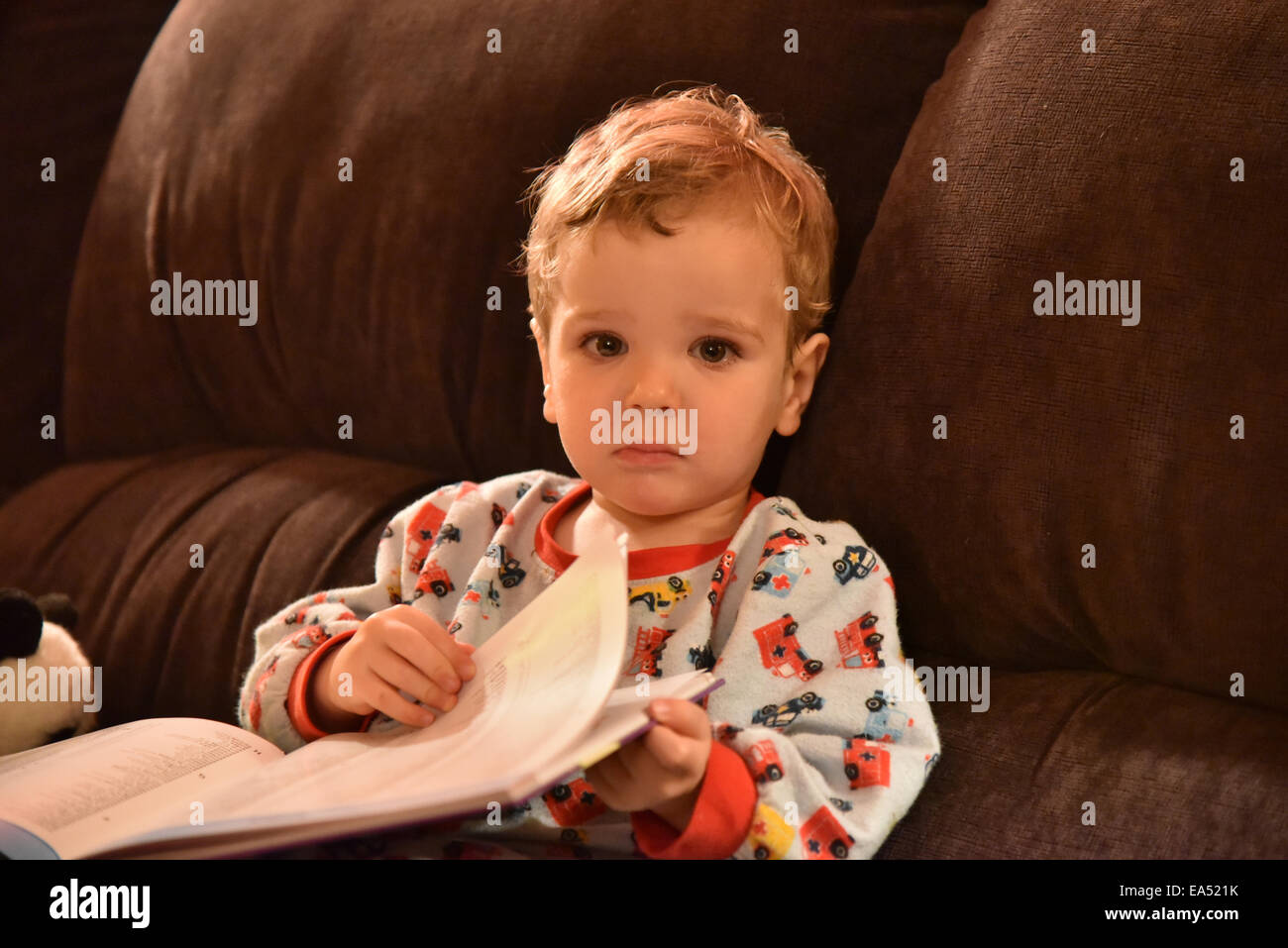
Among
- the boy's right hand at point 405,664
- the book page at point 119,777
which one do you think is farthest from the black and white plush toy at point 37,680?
the boy's right hand at point 405,664

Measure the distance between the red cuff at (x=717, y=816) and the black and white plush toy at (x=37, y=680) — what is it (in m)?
0.60

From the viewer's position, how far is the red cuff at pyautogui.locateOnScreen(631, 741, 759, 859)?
72 centimetres

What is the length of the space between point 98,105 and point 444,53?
1.88 ft

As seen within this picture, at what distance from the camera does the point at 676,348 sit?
2.90 ft

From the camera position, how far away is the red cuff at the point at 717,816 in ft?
2.35

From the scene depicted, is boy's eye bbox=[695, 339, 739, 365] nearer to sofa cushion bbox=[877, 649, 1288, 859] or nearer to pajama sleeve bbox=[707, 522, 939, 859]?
pajama sleeve bbox=[707, 522, 939, 859]

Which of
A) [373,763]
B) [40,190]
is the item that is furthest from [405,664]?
[40,190]

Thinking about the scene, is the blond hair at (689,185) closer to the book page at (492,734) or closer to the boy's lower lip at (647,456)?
the boy's lower lip at (647,456)

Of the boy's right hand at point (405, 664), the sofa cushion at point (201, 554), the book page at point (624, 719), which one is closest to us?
the book page at point (624, 719)

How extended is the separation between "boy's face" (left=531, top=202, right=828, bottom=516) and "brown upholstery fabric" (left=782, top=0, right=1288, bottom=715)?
3.7 inches

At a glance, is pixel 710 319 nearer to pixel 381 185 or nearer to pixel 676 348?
pixel 676 348

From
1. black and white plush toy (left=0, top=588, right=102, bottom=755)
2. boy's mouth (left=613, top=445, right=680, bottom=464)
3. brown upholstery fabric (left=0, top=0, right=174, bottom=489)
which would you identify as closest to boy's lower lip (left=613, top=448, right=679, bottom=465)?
boy's mouth (left=613, top=445, right=680, bottom=464)
